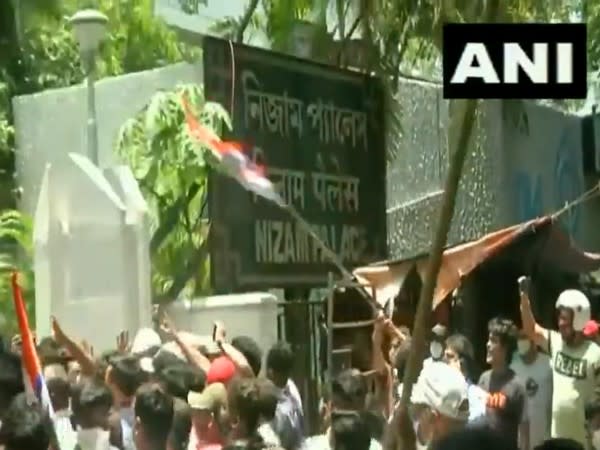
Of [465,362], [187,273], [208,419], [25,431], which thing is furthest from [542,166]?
[25,431]

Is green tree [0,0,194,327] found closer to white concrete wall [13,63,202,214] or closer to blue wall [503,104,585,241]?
white concrete wall [13,63,202,214]

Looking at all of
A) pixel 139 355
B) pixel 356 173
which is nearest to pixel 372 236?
pixel 356 173

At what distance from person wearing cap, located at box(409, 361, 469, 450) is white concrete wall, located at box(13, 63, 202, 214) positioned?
182 inches

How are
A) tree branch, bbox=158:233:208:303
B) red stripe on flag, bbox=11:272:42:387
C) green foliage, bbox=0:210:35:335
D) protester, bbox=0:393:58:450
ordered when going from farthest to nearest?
tree branch, bbox=158:233:208:303 → green foliage, bbox=0:210:35:335 → red stripe on flag, bbox=11:272:42:387 → protester, bbox=0:393:58:450

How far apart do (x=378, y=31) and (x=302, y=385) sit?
187 cm

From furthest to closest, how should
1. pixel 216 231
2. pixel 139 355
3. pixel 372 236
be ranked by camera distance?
pixel 372 236, pixel 216 231, pixel 139 355

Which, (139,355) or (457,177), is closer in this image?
(457,177)

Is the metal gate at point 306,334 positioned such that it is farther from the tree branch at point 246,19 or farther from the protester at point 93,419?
the protester at point 93,419

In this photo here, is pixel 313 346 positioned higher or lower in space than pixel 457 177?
lower

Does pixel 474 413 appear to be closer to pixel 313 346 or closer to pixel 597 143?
pixel 313 346

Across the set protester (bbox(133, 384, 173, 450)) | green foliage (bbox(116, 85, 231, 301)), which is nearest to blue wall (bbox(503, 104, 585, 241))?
green foliage (bbox(116, 85, 231, 301))

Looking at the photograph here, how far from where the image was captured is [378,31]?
25.0 feet

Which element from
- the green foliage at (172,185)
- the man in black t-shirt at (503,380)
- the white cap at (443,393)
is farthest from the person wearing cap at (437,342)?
the green foliage at (172,185)

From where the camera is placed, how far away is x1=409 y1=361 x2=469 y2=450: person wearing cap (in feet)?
13.0
